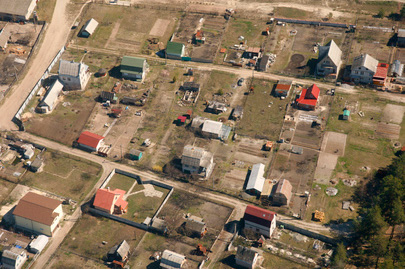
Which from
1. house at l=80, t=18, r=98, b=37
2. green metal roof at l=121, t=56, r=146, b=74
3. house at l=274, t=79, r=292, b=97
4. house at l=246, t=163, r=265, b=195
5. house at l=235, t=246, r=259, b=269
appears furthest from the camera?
house at l=80, t=18, r=98, b=37

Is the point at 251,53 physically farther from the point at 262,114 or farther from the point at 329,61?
the point at 262,114

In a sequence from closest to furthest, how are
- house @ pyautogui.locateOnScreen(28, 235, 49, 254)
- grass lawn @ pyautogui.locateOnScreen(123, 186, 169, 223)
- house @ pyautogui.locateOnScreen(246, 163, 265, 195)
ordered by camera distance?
house @ pyautogui.locateOnScreen(28, 235, 49, 254), grass lawn @ pyautogui.locateOnScreen(123, 186, 169, 223), house @ pyautogui.locateOnScreen(246, 163, 265, 195)

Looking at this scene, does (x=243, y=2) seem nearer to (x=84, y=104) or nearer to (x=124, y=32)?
(x=124, y=32)

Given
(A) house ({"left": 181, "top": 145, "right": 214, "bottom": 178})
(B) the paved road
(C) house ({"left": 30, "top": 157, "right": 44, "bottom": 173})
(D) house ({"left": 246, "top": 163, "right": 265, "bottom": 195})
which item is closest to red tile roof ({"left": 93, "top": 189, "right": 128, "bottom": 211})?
(B) the paved road

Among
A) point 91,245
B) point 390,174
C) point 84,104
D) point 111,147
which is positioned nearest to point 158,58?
point 84,104

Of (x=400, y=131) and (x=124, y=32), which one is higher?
(x=124, y=32)

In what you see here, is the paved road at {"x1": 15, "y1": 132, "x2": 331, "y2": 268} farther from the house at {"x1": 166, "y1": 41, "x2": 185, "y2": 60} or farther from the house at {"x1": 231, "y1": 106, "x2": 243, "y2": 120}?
the house at {"x1": 166, "y1": 41, "x2": 185, "y2": 60}
